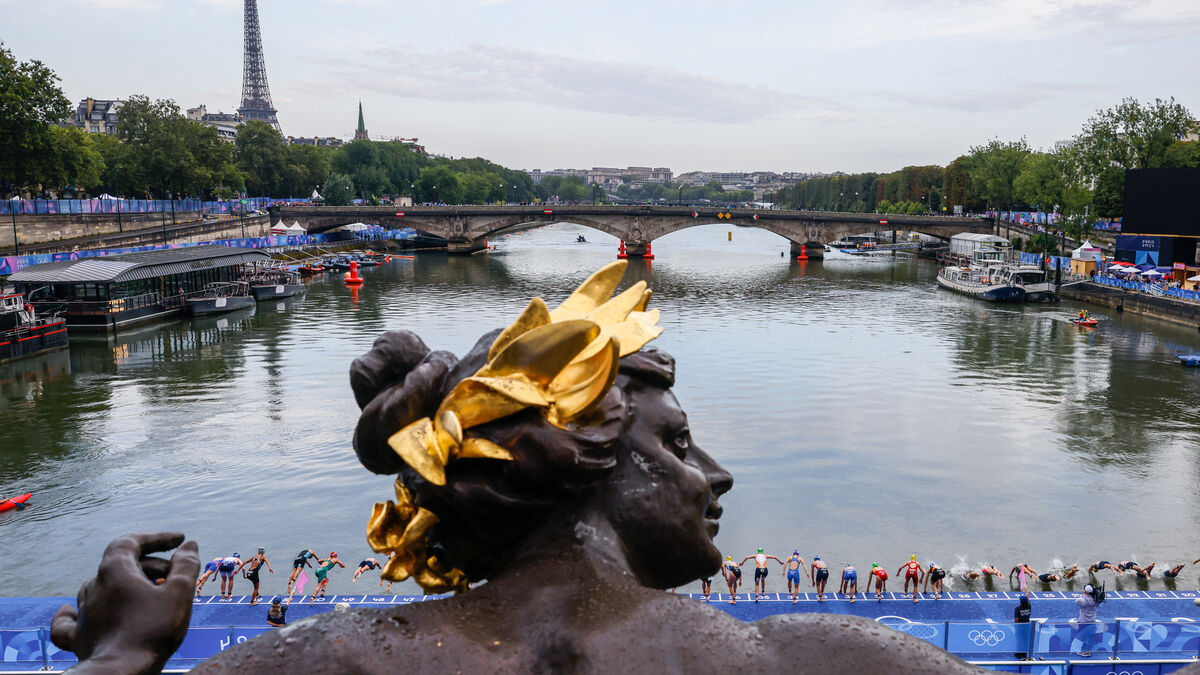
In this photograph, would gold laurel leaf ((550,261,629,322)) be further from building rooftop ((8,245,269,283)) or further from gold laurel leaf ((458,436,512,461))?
building rooftop ((8,245,269,283))

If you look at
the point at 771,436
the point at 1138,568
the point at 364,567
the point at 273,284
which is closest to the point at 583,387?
the point at 364,567

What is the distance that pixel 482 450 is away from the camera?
2287 mm

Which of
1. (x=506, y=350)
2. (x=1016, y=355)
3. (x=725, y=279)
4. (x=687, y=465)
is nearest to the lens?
(x=506, y=350)

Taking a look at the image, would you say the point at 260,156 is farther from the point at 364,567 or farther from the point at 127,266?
the point at 364,567

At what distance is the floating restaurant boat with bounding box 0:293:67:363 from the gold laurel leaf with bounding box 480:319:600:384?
34.6 meters

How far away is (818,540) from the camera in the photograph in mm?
16922

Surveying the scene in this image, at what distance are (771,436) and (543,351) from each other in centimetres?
2094

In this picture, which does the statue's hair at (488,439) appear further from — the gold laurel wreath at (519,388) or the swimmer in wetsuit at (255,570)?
the swimmer in wetsuit at (255,570)

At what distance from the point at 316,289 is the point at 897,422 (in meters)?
38.1

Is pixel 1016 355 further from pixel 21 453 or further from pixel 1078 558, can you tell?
pixel 21 453

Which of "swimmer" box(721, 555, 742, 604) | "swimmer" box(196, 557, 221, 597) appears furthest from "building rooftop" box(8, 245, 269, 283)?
"swimmer" box(721, 555, 742, 604)

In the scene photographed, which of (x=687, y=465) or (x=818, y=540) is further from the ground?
(x=687, y=465)

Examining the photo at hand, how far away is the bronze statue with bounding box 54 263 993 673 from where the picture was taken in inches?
84.8

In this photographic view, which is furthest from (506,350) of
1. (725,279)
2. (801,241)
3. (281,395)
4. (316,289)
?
(801,241)
